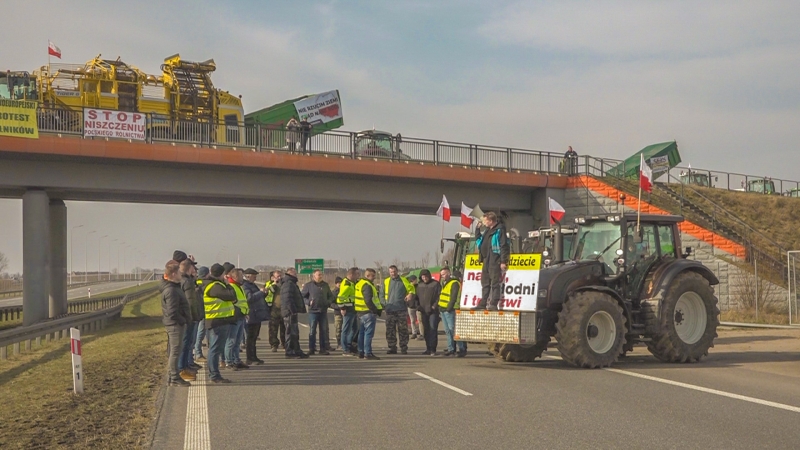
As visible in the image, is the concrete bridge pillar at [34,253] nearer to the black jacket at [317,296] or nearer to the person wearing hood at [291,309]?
the person wearing hood at [291,309]

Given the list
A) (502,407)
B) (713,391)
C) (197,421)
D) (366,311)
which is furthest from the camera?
(366,311)

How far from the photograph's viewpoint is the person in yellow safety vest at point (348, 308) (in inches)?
683

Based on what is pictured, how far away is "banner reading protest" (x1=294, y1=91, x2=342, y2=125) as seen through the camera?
129 feet

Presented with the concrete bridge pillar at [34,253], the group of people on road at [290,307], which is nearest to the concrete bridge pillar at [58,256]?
the concrete bridge pillar at [34,253]

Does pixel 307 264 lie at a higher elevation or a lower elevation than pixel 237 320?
lower

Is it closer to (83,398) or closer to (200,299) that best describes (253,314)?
(200,299)

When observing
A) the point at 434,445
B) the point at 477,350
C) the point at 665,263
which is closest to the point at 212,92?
the point at 477,350

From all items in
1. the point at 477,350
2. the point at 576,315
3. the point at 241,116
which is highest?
the point at 241,116

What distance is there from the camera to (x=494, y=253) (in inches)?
546

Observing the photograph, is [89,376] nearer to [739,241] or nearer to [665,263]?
[665,263]

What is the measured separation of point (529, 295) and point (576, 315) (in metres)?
0.83

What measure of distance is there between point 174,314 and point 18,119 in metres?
17.9

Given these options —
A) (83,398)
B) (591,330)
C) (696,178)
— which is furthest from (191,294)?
(696,178)

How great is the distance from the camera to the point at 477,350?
18953 mm
